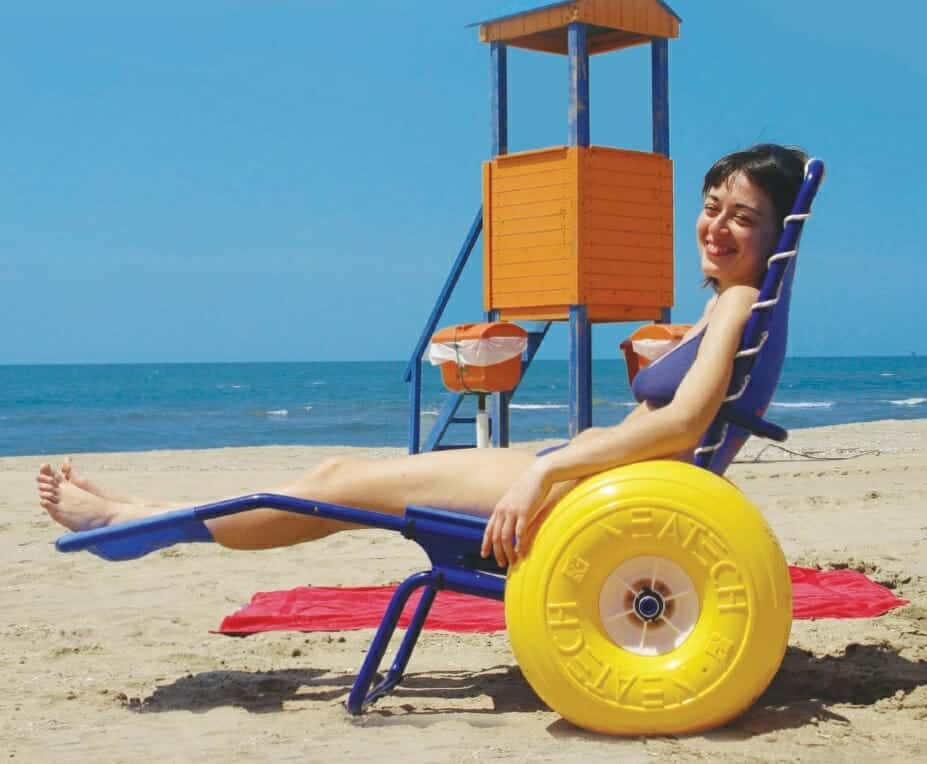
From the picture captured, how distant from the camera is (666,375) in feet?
10.8

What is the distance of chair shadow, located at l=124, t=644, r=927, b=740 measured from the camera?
10.6 feet

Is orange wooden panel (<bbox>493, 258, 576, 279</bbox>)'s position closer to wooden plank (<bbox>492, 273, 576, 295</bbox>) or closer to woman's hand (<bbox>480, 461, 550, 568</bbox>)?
wooden plank (<bbox>492, 273, 576, 295</bbox>)

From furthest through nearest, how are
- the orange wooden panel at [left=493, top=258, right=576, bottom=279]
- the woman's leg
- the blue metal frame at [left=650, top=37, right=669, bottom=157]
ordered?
the blue metal frame at [left=650, top=37, right=669, bottom=157]
the orange wooden panel at [left=493, top=258, right=576, bottom=279]
the woman's leg

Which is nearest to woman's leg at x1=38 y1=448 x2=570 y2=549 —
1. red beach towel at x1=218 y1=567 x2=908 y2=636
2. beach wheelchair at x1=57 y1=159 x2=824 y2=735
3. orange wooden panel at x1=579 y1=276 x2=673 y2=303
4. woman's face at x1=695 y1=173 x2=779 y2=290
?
beach wheelchair at x1=57 y1=159 x2=824 y2=735

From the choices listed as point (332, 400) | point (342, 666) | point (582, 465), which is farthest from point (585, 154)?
point (332, 400)

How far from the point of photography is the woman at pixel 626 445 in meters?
3.10

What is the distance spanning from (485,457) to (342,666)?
113 centimetres

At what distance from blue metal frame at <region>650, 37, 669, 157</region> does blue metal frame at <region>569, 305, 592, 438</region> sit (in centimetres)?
186

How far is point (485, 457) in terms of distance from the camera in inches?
134

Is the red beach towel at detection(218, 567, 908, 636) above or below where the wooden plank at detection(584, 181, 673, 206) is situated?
below

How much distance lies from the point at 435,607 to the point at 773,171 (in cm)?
243

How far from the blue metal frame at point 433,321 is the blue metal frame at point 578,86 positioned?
47.0 inches

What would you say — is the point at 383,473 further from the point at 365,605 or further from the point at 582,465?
the point at 365,605

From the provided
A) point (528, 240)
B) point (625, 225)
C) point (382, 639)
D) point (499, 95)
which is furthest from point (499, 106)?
point (382, 639)
